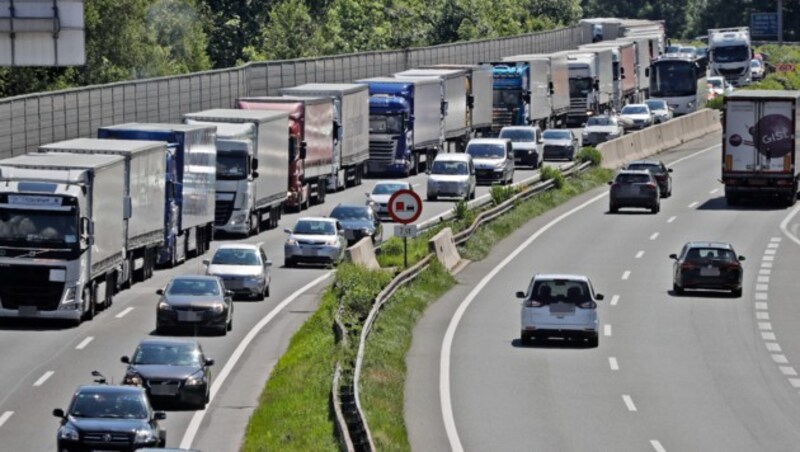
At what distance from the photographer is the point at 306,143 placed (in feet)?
232

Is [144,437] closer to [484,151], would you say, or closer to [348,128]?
[348,128]

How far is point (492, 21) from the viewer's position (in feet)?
506

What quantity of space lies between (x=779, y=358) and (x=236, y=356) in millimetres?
11279

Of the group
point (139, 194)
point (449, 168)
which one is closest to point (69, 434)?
point (139, 194)

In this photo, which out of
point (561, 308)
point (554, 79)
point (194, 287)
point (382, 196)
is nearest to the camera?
point (561, 308)

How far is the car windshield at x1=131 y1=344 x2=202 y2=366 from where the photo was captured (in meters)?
35.3

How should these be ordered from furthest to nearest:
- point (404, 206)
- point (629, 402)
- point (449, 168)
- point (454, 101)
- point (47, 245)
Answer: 1. point (454, 101)
2. point (449, 168)
3. point (404, 206)
4. point (47, 245)
5. point (629, 402)

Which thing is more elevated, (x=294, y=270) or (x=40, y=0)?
(x=40, y=0)

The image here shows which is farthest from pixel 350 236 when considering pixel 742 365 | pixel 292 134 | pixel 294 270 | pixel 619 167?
pixel 619 167

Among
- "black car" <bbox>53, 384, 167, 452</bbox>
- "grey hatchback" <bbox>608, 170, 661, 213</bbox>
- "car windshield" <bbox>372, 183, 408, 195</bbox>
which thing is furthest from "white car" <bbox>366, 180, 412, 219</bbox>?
"black car" <bbox>53, 384, 167, 452</bbox>

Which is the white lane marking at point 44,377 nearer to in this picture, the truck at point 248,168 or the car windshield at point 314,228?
the car windshield at point 314,228

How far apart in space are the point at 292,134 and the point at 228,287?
65.8 feet

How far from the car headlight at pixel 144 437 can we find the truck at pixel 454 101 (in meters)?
59.0

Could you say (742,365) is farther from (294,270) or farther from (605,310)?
(294,270)
